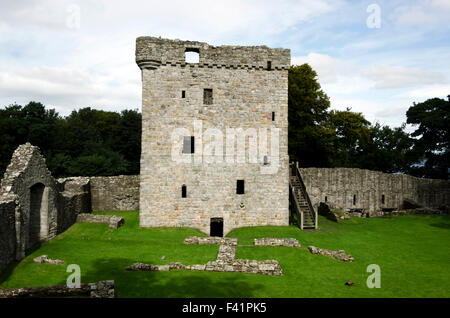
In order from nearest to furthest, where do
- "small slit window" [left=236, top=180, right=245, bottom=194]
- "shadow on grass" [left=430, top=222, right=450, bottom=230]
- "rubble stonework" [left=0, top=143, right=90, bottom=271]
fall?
"rubble stonework" [left=0, top=143, right=90, bottom=271], "small slit window" [left=236, top=180, right=245, bottom=194], "shadow on grass" [left=430, top=222, right=450, bottom=230]

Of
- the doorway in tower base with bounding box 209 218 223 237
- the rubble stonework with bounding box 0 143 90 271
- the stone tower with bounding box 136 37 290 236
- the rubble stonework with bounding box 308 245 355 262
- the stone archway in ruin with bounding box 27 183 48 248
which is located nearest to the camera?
the rubble stonework with bounding box 0 143 90 271

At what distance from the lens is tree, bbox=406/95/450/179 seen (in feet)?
124

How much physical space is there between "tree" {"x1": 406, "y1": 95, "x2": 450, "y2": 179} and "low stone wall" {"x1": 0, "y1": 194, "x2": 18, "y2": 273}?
38.1 metres

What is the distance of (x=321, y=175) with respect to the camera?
110 feet

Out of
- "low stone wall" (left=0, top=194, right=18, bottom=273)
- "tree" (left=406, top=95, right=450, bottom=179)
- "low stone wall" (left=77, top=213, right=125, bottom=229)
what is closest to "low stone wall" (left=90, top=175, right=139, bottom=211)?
"low stone wall" (left=77, top=213, right=125, bottom=229)

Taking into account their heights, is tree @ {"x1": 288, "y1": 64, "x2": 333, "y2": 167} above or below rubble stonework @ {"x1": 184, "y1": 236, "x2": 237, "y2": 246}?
above

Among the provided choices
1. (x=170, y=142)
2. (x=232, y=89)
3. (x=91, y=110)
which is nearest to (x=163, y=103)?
(x=170, y=142)

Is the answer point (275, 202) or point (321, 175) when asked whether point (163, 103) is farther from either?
point (321, 175)

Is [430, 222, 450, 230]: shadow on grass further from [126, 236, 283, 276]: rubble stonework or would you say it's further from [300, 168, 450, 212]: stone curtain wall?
[126, 236, 283, 276]: rubble stonework

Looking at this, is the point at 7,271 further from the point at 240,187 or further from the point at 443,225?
the point at 443,225

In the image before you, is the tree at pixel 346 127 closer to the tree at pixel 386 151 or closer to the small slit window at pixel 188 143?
the tree at pixel 386 151

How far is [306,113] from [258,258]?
2259 cm

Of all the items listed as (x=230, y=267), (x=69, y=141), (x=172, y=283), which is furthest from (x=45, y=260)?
(x=69, y=141)
